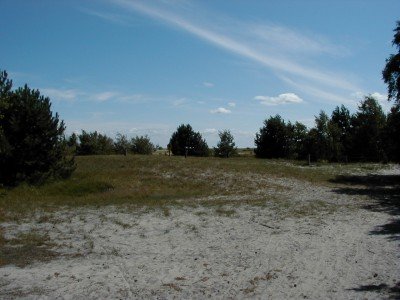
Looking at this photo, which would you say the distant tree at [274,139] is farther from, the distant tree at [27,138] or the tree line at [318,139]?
the distant tree at [27,138]

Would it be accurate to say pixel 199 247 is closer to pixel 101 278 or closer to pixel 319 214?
pixel 101 278

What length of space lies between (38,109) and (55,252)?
15.4 metres

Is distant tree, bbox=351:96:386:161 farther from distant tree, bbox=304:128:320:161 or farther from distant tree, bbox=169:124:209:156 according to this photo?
distant tree, bbox=169:124:209:156

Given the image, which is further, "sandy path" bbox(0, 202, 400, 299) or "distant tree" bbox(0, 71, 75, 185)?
"distant tree" bbox(0, 71, 75, 185)

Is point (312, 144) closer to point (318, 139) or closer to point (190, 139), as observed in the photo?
point (318, 139)

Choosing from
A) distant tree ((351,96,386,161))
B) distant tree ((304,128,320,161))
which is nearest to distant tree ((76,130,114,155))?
distant tree ((304,128,320,161))

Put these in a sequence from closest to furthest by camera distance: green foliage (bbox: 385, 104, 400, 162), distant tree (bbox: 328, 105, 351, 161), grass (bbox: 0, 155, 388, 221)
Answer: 1. grass (bbox: 0, 155, 388, 221)
2. green foliage (bbox: 385, 104, 400, 162)
3. distant tree (bbox: 328, 105, 351, 161)

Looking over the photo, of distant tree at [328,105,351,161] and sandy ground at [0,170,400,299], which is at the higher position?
distant tree at [328,105,351,161]

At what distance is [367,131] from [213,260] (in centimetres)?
5808

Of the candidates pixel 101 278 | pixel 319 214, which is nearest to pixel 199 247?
pixel 101 278

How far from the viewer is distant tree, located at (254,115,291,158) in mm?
62844

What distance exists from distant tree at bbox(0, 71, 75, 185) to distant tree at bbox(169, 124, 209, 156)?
4696cm

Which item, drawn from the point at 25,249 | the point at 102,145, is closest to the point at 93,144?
the point at 102,145

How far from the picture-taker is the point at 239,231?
13766 mm
